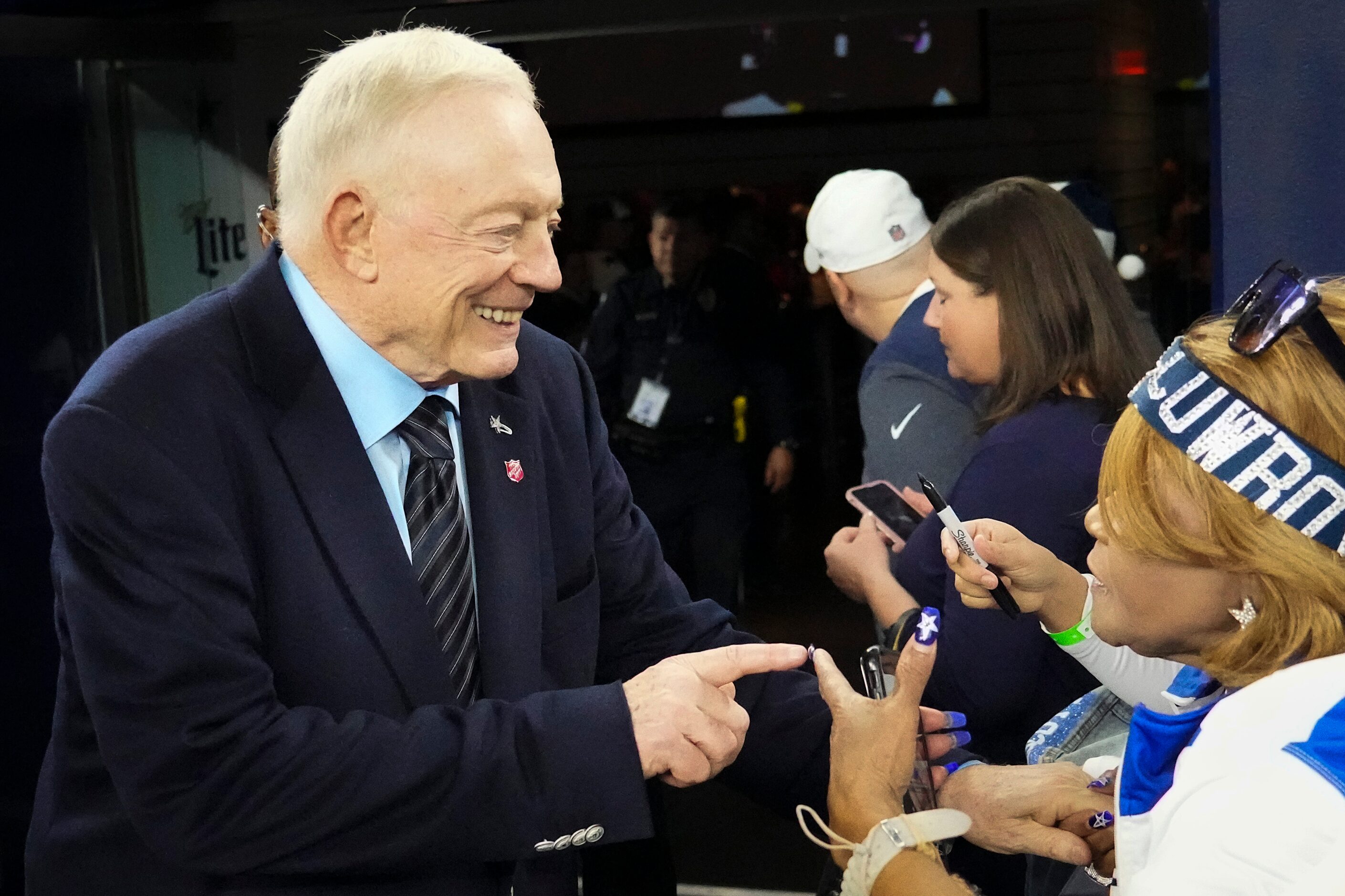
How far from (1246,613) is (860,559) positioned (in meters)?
1.59

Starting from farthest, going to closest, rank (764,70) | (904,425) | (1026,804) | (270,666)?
(764,70), (904,425), (1026,804), (270,666)

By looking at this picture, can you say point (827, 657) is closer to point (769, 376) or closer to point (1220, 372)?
point (1220, 372)

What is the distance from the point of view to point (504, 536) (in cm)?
180

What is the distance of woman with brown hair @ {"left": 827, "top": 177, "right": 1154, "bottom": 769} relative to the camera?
244 cm

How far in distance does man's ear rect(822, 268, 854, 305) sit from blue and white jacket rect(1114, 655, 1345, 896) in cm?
253

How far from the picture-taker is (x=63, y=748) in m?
1.66

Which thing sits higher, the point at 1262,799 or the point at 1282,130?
the point at 1282,130

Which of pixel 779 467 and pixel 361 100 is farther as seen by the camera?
pixel 779 467

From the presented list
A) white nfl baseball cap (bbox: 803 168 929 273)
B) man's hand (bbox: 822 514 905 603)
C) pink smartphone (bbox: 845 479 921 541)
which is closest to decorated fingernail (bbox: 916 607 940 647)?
man's hand (bbox: 822 514 905 603)

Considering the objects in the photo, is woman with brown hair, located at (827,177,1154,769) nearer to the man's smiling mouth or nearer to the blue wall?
the blue wall

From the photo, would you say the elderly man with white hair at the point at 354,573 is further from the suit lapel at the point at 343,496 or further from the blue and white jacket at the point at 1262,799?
the blue and white jacket at the point at 1262,799

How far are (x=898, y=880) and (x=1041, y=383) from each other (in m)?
1.29

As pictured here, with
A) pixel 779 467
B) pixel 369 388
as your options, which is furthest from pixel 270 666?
pixel 779 467

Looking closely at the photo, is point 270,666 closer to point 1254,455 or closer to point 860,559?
point 1254,455
